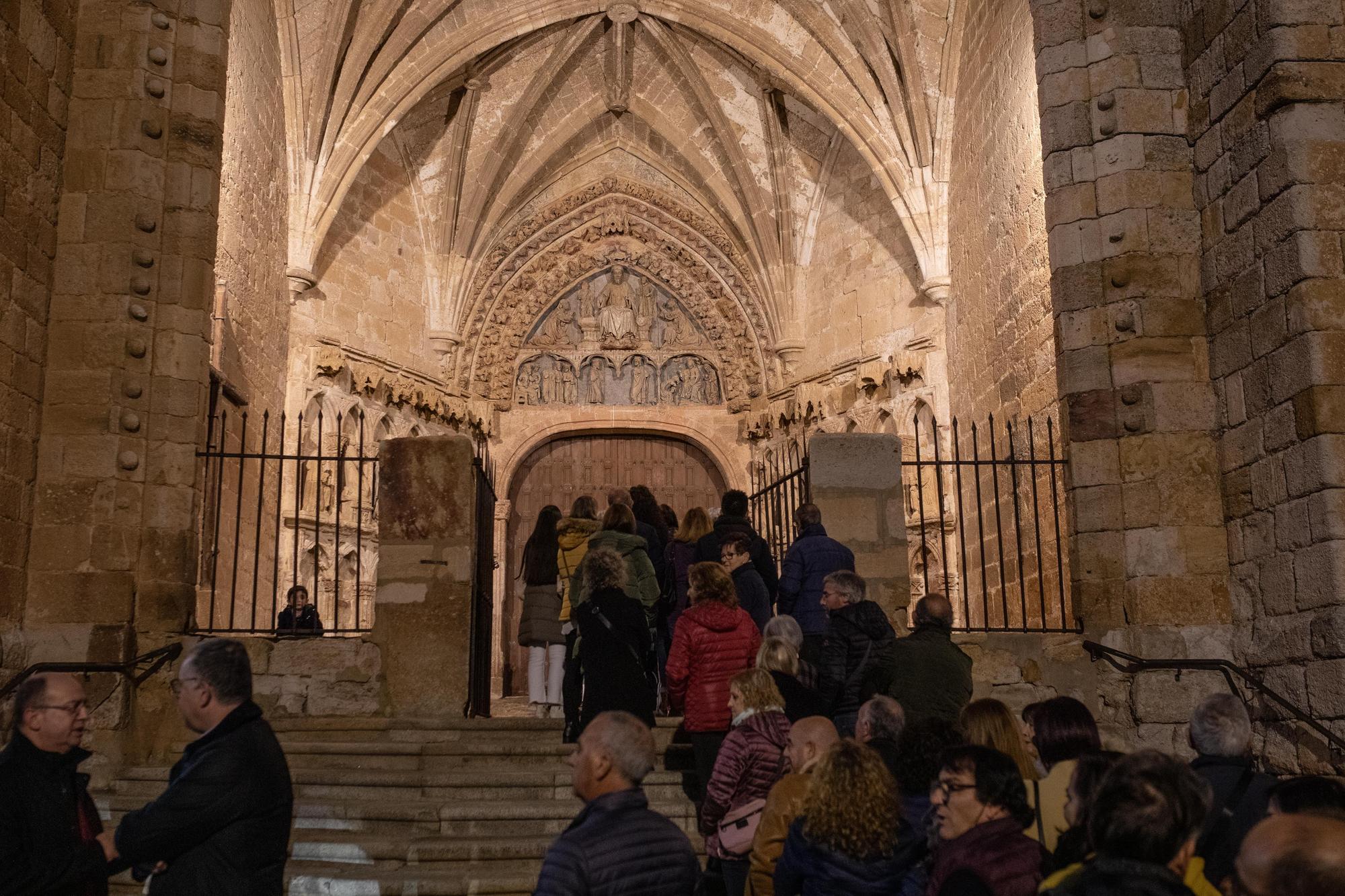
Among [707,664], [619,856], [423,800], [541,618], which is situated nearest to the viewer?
[619,856]

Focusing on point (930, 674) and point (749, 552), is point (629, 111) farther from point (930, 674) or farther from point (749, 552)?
point (930, 674)

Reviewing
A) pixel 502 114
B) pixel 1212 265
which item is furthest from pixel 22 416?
pixel 502 114

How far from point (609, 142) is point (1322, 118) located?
10341 mm

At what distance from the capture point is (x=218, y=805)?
9.05 feet

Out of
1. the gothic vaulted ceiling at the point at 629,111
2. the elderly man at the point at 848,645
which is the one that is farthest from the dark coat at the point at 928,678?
the gothic vaulted ceiling at the point at 629,111

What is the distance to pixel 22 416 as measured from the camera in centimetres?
635

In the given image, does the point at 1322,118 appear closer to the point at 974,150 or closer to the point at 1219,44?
the point at 1219,44

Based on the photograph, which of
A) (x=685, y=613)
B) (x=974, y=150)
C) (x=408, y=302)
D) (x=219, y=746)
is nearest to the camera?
(x=219, y=746)

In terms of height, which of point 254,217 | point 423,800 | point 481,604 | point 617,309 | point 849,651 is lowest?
point 423,800

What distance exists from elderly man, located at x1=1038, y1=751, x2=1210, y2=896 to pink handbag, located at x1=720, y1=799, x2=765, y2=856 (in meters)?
1.76

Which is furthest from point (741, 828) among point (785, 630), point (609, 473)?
point (609, 473)

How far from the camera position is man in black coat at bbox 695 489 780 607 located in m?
6.64

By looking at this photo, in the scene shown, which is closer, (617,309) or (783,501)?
(783,501)

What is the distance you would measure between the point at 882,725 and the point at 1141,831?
1.58 meters
